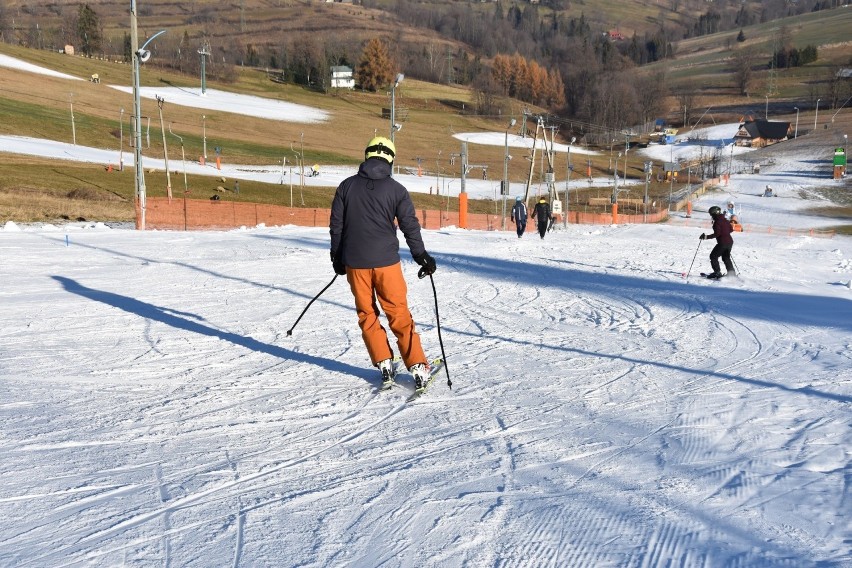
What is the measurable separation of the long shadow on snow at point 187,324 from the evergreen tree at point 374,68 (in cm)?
11797

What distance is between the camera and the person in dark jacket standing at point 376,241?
6344 millimetres

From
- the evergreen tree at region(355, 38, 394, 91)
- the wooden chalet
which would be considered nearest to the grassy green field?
the evergreen tree at region(355, 38, 394, 91)

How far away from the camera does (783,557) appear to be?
11.8 ft

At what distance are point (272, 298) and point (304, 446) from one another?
22.0ft

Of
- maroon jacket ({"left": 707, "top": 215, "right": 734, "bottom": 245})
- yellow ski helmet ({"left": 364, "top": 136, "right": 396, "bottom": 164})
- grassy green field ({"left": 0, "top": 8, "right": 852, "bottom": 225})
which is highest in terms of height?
grassy green field ({"left": 0, "top": 8, "right": 852, "bottom": 225})

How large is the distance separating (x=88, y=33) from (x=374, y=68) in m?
40.5

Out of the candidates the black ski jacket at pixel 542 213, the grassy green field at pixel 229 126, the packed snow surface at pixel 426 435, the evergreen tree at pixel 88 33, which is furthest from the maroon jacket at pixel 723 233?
the evergreen tree at pixel 88 33

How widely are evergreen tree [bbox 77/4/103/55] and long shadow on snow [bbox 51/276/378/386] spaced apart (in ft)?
396

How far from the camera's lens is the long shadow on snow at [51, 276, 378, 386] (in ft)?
24.4

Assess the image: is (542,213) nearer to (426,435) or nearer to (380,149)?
(380,149)

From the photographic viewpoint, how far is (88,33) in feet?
396

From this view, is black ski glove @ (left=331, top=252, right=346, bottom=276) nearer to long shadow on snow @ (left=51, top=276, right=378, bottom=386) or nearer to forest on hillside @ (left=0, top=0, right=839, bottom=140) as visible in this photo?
long shadow on snow @ (left=51, top=276, right=378, bottom=386)

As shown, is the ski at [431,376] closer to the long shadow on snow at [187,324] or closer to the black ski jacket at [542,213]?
the long shadow on snow at [187,324]

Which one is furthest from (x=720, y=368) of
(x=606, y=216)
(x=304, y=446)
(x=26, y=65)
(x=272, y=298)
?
(x=26, y=65)
